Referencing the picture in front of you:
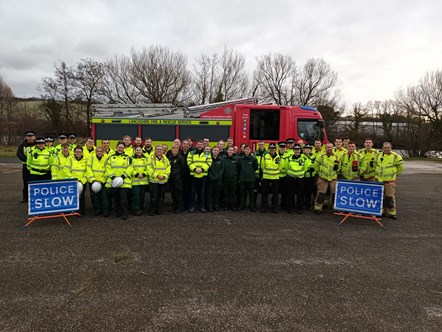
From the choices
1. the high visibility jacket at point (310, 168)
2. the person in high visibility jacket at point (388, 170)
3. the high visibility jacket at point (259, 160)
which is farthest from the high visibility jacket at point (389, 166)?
the high visibility jacket at point (259, 160)

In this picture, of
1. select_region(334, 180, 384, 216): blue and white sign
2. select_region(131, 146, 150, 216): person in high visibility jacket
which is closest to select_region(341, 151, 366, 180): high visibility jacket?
select_region(334, 180, 384, 216): blue and white sign

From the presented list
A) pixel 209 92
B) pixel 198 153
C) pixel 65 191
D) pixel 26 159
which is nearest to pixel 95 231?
pixel 65 191

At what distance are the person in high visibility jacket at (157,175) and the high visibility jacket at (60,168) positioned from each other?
1938 mm

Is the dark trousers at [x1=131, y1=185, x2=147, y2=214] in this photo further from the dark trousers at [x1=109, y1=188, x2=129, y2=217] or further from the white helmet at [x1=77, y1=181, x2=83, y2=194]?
the white helmet at [x1=77, y1=181, x2=83, y2=194]

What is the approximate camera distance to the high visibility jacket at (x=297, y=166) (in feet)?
23.4

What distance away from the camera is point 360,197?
21.7 ft

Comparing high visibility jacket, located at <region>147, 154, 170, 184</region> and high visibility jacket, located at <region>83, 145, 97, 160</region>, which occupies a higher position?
high visibility jacket, located at <region>83, 145, 97, 160</region>

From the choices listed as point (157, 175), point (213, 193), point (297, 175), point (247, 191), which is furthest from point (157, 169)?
point (297, 175)

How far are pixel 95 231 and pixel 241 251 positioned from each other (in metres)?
3.01

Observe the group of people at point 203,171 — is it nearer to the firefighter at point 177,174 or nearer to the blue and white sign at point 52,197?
the firefighter at point 177,174

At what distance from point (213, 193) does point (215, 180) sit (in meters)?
0.45

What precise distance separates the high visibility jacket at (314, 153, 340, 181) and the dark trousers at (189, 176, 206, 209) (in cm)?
314

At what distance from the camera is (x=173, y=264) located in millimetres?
4281

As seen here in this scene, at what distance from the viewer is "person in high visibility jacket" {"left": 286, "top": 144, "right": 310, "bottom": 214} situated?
715 centimetres
